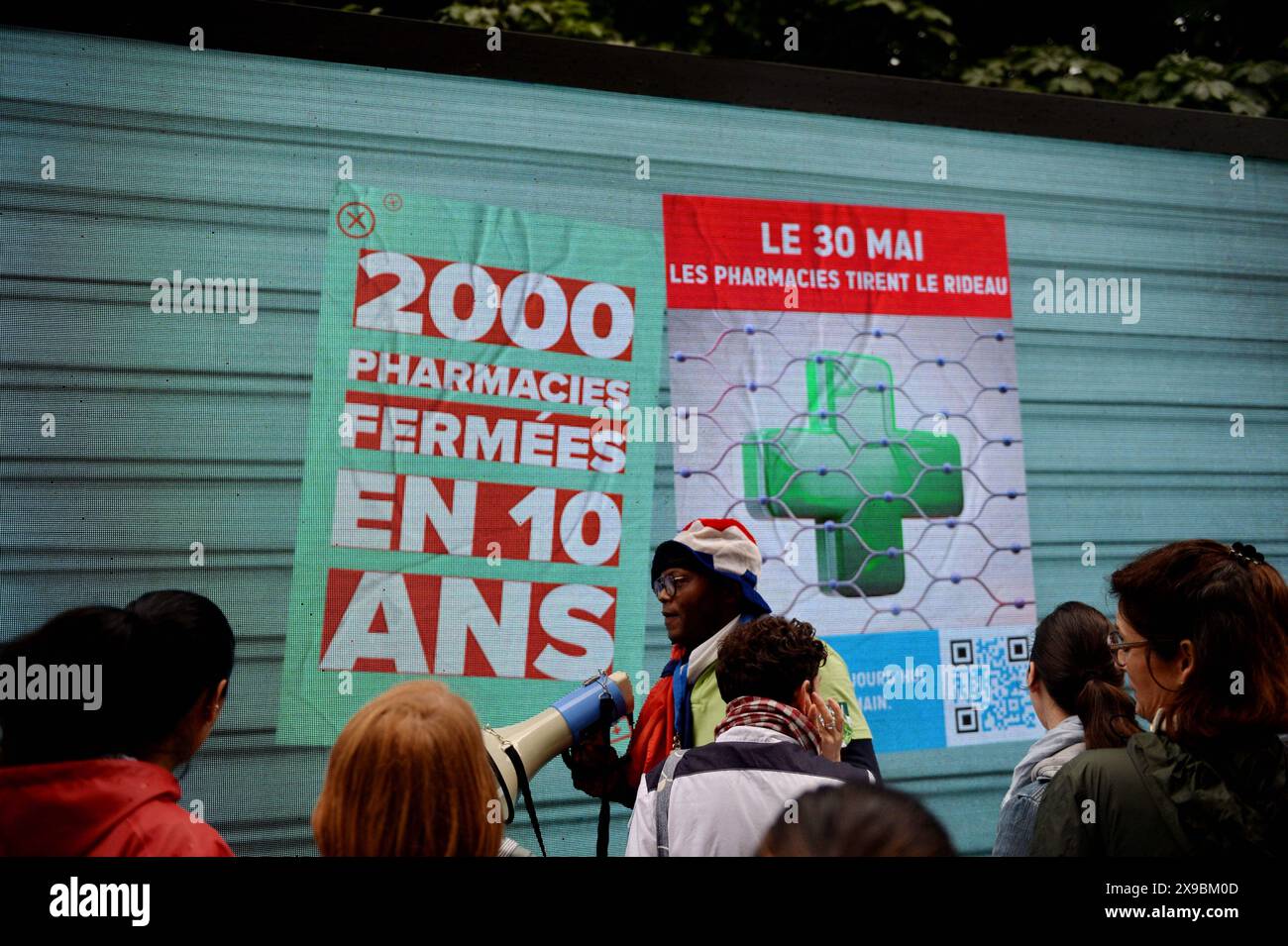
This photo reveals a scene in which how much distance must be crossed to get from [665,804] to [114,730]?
0.98 metres

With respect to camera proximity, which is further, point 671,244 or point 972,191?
point 972,191

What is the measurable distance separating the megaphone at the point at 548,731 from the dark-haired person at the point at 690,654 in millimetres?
76

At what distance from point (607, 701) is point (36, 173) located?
2.07 meters

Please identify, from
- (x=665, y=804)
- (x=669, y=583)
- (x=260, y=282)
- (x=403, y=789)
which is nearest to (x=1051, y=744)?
(x=665, y=804)

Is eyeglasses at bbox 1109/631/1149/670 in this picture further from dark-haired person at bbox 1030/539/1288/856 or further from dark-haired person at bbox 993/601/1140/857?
dark-haired person at bbox 993/601/1140/857

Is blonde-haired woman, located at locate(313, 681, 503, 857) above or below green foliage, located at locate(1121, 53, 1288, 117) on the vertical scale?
below

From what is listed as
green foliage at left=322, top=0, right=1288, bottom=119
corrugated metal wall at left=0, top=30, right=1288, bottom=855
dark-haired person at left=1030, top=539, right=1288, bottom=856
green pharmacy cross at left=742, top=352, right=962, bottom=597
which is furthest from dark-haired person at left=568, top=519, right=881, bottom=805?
green foliage at left=322, top=0, right=1288, bottom=119

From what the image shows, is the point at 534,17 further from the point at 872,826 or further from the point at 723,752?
the point at 872,826

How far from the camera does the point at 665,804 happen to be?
2.04 m

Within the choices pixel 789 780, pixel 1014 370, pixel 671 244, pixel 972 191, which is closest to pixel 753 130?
pixel 671 244

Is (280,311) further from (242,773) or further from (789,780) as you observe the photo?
(789,780)

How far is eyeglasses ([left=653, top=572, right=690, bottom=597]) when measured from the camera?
2.75 metres

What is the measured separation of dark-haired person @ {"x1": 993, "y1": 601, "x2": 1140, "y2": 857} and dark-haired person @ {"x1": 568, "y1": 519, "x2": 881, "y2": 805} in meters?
0.44
